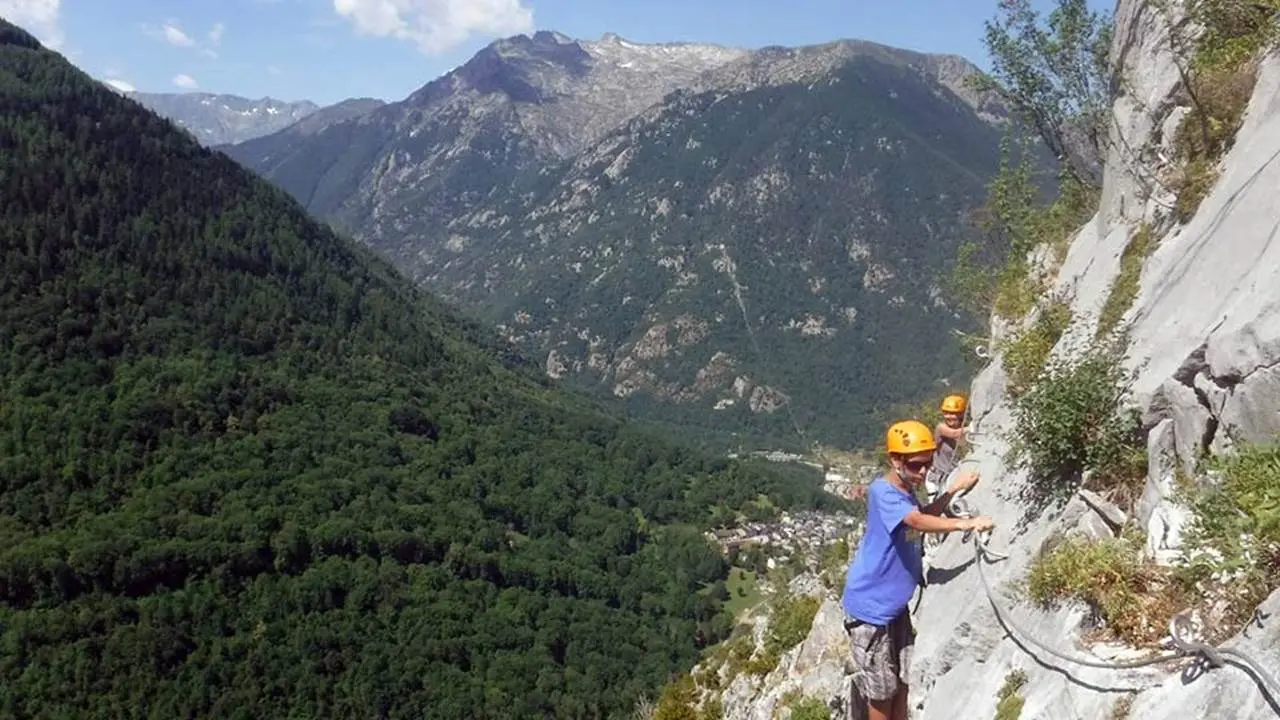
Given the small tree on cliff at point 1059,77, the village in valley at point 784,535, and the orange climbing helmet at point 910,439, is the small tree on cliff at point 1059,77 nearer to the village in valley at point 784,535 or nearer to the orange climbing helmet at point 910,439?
the orange climbing helmet at point 910,439

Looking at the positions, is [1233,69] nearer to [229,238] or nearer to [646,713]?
[646,713]

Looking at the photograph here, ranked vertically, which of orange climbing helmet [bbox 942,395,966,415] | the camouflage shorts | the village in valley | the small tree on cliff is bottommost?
the village in valley

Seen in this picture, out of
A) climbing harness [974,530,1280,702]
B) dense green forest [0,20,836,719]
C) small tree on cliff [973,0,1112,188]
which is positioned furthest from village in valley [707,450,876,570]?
climbing harness [974,530,1280,702]

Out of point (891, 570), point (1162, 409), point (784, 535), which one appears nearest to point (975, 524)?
point (891, 570)

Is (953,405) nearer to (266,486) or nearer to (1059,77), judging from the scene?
(1059,77)

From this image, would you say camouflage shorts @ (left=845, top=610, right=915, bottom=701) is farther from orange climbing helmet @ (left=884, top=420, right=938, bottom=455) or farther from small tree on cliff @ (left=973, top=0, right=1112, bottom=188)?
small tree on cliff @ (left=973, top=0, right=1112, bottom=188)

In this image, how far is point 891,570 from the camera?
8.86 m

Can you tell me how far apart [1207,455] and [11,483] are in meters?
115

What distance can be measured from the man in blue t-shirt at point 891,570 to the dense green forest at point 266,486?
8303 centimetres

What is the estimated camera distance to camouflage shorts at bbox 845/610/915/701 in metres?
9.11

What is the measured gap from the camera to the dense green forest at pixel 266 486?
281 ft

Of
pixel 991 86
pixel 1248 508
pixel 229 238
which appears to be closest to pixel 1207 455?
pixel 1248 508

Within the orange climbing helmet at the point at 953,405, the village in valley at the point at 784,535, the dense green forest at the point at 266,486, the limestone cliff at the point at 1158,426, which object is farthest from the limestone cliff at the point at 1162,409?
the village in valley at the point at 784,535

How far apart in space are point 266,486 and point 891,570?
377 feet
